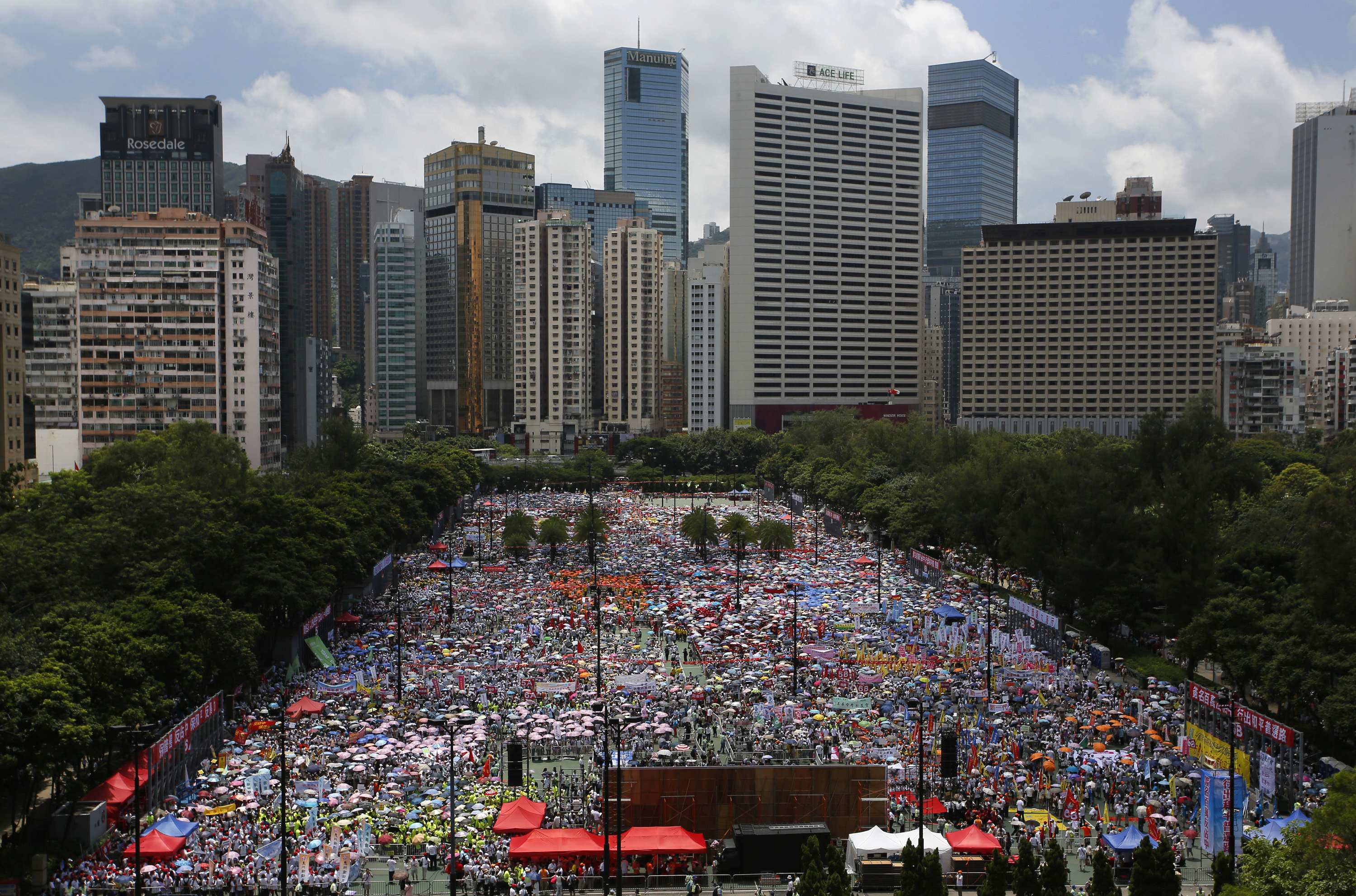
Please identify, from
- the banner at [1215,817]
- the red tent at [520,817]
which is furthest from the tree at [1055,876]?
the red tent at [520,817]

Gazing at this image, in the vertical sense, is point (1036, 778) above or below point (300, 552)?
below

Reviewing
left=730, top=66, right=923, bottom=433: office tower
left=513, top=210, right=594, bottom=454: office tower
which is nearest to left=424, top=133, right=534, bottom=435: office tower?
left=513, top=210, right=594, bottom=454: office tower

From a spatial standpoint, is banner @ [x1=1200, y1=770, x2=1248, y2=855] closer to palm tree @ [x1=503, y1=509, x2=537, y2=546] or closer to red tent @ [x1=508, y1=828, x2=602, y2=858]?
red tent @ [x1=508, y1=828, x2=602, y2=858]

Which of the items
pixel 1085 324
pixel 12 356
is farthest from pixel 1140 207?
pixel 12 356

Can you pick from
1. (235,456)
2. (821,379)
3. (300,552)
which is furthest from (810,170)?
(300,552)

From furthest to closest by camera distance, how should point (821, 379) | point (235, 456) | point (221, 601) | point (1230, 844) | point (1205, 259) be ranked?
1. point (821, 379)
2. point (1205, 259)
3. point (235, 456)
4. point (221, 601)
5. point (1230, 844)

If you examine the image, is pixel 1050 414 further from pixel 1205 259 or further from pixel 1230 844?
pixel 1230 844
